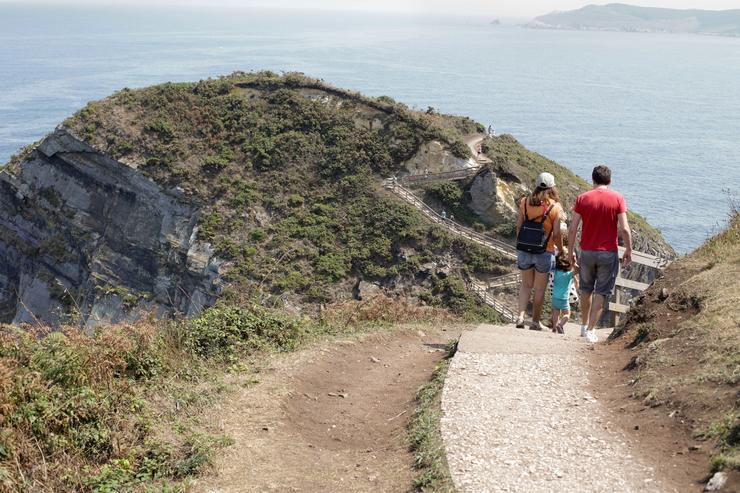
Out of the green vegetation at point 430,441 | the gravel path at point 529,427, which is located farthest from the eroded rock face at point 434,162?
the green vegetation at point 430,441

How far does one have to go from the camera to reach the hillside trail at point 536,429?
21.5ft

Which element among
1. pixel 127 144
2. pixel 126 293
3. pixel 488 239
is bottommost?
pixel 126 293

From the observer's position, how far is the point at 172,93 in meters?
42.2

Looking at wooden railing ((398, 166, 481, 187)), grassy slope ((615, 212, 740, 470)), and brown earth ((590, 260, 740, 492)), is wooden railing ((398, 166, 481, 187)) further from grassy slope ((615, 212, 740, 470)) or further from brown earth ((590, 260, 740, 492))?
brown earth ((590, 260, 740, 492))

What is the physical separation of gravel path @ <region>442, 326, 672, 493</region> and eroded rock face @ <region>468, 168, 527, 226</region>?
25952 millimetres

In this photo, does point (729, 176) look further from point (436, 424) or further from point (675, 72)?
point (675, 72)

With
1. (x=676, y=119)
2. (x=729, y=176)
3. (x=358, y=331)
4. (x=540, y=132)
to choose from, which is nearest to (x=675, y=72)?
(x=676, y=119)

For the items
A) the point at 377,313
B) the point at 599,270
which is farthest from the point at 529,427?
the point at 377,313

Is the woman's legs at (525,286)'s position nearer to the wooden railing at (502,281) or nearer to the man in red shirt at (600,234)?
the man in red shirt at (600,234)

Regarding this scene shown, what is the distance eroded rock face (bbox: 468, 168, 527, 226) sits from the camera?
119ft

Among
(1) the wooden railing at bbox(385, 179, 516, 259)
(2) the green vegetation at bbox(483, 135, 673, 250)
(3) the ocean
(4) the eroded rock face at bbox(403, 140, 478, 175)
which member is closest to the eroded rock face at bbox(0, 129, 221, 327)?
(1) the wooden railing at bbox(385, 179, 516, 259)

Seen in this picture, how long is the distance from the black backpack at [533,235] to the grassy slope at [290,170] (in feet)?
62.2

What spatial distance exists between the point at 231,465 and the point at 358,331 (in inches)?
212

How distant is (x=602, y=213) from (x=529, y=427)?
14.0 ft
